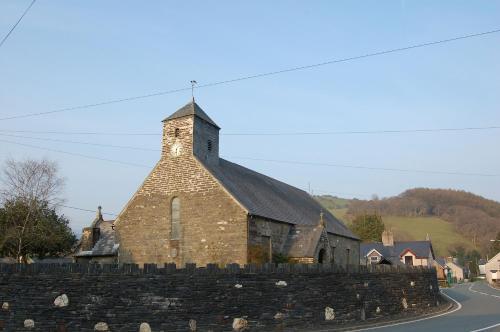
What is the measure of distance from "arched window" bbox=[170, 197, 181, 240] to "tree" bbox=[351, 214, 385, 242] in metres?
73.5

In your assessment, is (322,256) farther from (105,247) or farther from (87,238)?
(87,238)

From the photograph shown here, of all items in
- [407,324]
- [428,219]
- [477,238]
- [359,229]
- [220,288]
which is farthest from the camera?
[428,219]

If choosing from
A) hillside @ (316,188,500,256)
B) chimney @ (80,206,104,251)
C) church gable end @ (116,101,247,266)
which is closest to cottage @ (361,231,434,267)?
hillside @ (316,188,500,256)

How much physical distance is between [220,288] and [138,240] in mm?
16018

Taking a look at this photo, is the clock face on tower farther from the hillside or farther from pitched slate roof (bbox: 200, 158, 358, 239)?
the hillside

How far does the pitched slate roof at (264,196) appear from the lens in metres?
30.2

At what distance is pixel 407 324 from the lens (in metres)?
20.2

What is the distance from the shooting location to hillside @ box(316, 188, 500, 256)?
121938 millimetres

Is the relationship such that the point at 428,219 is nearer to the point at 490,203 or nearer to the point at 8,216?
the point at 490,203

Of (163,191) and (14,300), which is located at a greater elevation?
(163,191)

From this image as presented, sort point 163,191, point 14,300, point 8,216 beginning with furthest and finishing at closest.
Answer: point 8,216 < point 163,191 < point 14,300

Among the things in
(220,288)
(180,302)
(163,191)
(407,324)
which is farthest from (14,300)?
(163,191)

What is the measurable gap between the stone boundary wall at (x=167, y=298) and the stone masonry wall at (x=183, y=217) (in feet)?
31.0

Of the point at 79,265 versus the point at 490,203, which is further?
the point at 490,203
